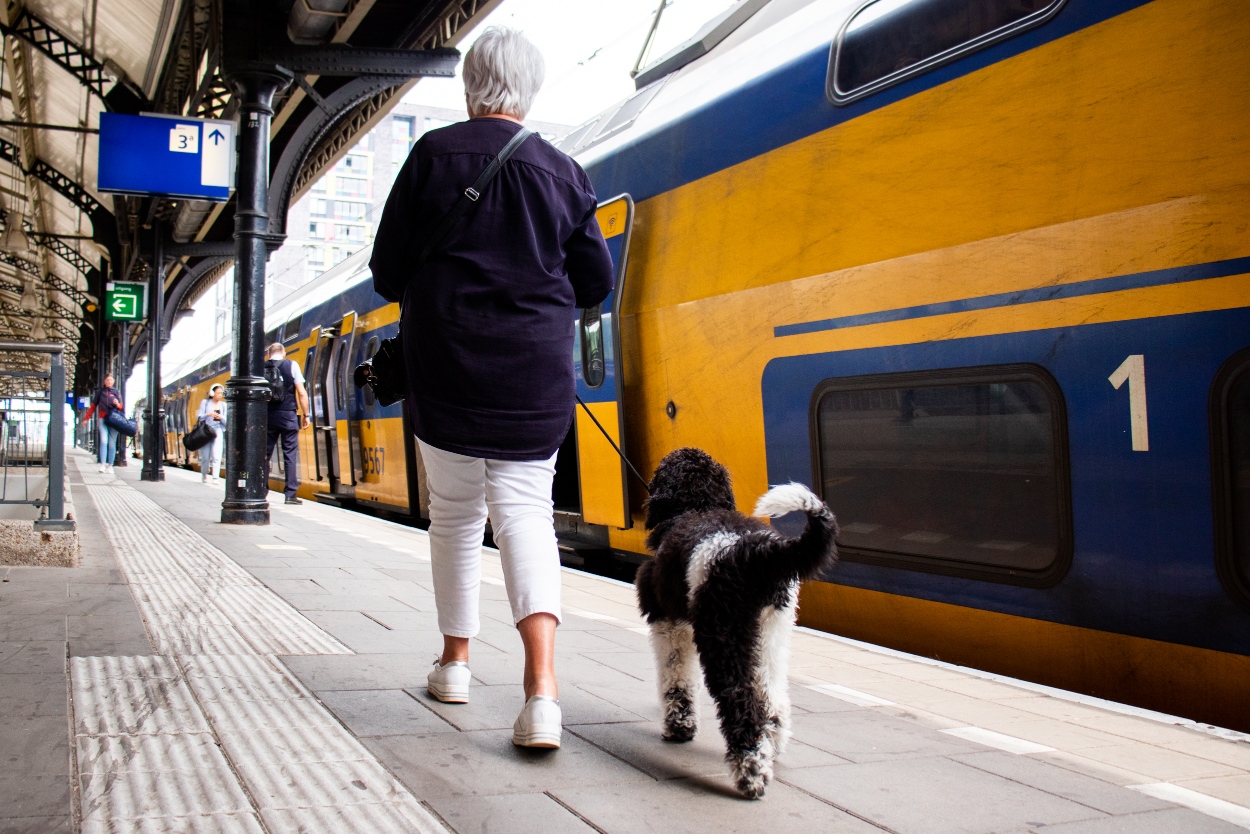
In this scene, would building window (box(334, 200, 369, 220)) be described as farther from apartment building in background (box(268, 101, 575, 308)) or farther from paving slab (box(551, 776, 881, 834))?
paving slab (box(551, 776, 881, 834))

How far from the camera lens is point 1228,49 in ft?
9.19

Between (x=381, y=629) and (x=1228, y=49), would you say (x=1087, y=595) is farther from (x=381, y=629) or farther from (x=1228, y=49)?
(x=381, y=629)

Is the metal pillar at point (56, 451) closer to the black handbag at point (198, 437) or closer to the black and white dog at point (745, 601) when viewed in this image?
the black and white dog at point (745, 601)

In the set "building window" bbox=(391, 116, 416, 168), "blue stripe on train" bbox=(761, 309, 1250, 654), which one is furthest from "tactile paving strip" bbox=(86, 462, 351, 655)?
"building window" bbox=(391, 116, 416, 168)

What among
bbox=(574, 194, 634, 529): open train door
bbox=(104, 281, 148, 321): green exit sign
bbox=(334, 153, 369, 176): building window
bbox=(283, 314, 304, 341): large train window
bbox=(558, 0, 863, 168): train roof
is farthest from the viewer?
bbox=(334, 153, 369, 176): building window

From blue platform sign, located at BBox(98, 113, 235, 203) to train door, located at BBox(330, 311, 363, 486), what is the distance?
194 cm

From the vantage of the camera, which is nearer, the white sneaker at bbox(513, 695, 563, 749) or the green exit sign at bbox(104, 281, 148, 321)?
the white sneaker at bbox(513, 695, 563, 749)

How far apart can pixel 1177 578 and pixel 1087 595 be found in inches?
11.8

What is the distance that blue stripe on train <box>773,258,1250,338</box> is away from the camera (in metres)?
2.79

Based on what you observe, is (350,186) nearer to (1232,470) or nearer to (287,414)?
(287,414)

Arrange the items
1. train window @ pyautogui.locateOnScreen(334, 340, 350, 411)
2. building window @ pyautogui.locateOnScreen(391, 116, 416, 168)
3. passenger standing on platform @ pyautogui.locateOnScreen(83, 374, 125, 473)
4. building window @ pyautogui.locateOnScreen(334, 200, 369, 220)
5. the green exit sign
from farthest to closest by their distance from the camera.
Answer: building window @ pyautogui.locateOnScreen(334, 200, 369, 220) < building window @ pyautogui.locateOnScreen(391, 116, 416, 168) < the green exit sign < passenger standing on platform @ pyautogui.locateOnScreen(83, 374, 125, 473) < train window @ pyautogui.locateOnScreen(334, 340, 350, 411)

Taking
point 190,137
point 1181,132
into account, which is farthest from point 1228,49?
point 190,137

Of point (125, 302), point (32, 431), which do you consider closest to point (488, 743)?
point (32, 431)

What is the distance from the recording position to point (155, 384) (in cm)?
1802
